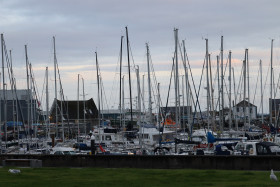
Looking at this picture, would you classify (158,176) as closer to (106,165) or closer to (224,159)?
(224,159)

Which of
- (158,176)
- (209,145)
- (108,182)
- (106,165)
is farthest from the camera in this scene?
(209,145)

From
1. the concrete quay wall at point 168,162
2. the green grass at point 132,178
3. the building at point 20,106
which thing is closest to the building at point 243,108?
the building at point 20,106

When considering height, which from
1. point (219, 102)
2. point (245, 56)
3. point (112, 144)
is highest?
point (245, 56)

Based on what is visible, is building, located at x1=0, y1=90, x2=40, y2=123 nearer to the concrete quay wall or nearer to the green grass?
the concrete quay wall

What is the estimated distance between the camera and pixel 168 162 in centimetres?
3331

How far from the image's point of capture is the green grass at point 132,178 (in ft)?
79.9

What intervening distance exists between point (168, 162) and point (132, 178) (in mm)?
6939

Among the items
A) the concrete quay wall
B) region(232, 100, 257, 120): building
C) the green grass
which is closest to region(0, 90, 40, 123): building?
region(232, 100, 257, 120): building

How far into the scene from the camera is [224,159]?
A: 31.8 meters

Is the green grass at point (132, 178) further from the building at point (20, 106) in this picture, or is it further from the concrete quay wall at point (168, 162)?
the building at point (20, 106)

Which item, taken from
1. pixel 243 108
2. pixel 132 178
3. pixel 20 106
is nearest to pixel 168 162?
pixel 132 178

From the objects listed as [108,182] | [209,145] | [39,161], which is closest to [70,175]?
[108,182]

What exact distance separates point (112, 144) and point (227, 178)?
37.4 meters

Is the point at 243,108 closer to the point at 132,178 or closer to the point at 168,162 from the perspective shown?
the point at 168,162
